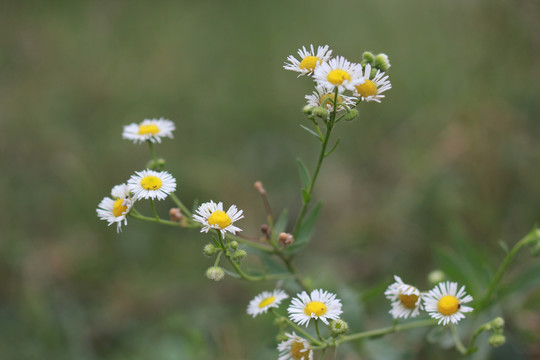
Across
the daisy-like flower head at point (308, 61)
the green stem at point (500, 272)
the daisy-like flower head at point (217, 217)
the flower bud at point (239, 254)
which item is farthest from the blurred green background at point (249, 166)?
the daisy-like flower head at point (308, 61)

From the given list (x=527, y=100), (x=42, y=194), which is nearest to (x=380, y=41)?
(x=527, y=100)

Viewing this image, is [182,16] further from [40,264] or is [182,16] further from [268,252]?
[268,252]

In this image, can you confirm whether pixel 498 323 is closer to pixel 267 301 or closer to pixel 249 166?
pixel 267 301

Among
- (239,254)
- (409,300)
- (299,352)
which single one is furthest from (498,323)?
(239,254)

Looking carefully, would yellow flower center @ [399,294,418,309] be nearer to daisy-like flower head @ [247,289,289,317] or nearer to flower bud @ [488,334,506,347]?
flower bud @ [488,334,506,347]

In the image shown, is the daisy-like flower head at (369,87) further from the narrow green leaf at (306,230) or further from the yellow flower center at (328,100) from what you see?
the narrow green leaf at (306,230)
